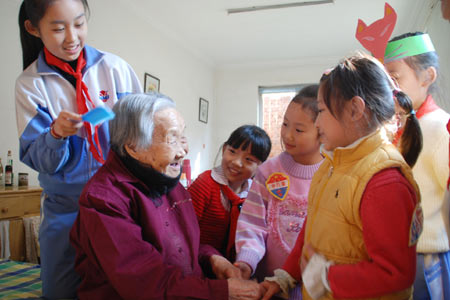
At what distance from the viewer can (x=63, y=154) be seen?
4.12ft

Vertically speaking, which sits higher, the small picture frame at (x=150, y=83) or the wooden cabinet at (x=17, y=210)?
the small picture frame at (x=150, y=83)

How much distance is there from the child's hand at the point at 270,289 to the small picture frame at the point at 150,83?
3787 millimetres

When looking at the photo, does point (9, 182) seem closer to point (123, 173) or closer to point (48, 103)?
point (48, 103)

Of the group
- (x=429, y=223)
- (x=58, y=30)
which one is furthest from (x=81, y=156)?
(x=429, y=223)

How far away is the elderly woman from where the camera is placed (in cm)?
102

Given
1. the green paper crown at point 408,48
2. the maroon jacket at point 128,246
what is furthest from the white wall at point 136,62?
the green paper crown at point 408,48

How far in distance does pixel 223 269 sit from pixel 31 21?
4.06 feet

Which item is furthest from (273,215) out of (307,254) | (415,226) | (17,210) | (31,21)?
(17,210)

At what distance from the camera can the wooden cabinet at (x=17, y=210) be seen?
2635 millimetres

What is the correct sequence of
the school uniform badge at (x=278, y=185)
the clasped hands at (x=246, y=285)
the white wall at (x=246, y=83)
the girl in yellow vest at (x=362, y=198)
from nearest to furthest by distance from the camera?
1. the girl in yellow vest at (x=362, y=198)
2. the clasped hands at (x=246, y=285)
3. the school uniform badge at (x=278, y=185)
4. the white wall at (x=246, y=83)

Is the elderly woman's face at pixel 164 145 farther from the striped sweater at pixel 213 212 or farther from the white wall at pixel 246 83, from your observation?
the white wall at pixel 246 83

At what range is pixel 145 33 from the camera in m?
4.70

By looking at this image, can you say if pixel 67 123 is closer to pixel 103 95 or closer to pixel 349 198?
pixel 103 95

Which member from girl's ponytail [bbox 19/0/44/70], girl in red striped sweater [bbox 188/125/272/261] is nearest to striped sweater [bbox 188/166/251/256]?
girl in red striped sweater [bbox 188/125/272/261]
